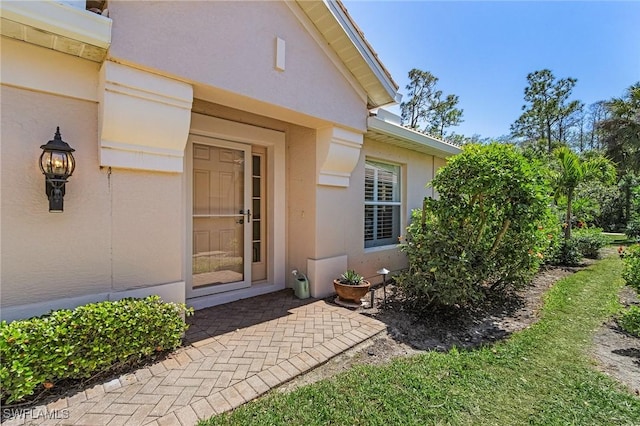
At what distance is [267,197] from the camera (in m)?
6.26

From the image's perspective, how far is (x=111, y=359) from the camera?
3.04 metres

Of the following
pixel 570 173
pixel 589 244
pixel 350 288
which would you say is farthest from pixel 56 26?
pixel 589 244

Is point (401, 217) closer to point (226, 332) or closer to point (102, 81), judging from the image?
point (226, 332)

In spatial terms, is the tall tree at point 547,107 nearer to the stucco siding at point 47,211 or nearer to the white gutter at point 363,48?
the white gutter at point 363,48

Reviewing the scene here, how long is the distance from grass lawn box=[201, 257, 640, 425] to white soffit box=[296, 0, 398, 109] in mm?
4911

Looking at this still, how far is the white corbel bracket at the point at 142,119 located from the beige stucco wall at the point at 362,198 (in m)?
3.64

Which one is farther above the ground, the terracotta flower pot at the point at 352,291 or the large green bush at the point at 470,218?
the large green bush at the point at 470,218

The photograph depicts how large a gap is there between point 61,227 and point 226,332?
2381 mm

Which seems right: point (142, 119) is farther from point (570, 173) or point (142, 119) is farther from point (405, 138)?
point (570, 173)

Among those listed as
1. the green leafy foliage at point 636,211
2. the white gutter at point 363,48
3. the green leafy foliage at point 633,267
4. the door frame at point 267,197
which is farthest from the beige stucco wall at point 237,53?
the green leafy foliage at point 633,267

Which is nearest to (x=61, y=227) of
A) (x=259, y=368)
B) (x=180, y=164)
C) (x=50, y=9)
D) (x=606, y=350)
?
(x=180, y=164)

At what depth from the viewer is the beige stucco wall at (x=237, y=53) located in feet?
11.3

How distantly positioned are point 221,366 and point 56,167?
9.09 ft

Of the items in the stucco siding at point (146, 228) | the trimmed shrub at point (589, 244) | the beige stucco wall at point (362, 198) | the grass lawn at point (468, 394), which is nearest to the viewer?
the grass lawn at point (468, 394)
